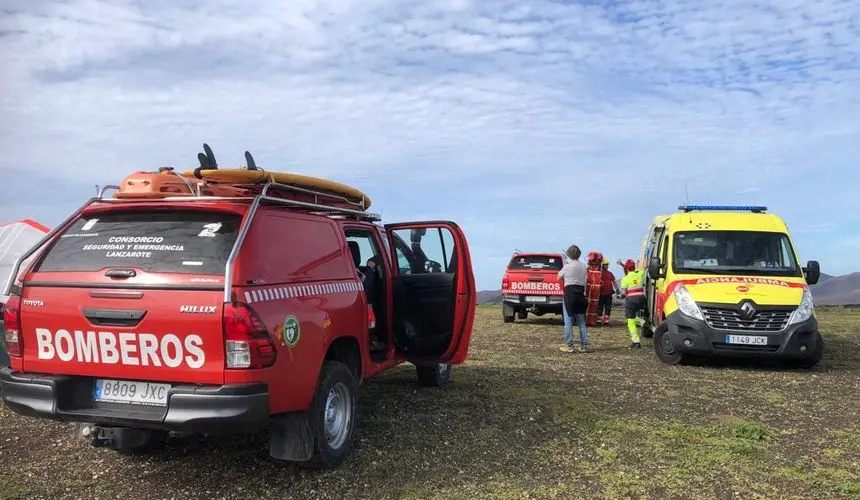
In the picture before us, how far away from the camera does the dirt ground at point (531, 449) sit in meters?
4.51

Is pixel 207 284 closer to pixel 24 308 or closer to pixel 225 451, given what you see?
pixel 24 308

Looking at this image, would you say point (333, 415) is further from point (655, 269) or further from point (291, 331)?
point (655, 269)

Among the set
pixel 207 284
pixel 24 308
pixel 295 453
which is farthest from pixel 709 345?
pixel 24 308

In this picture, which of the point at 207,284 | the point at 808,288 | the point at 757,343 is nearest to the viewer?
the point at 207,284

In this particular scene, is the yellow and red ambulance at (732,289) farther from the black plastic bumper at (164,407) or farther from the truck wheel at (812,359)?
the black plastic bumper at (164,407)

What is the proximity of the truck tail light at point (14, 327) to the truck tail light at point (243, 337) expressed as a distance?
1.51m

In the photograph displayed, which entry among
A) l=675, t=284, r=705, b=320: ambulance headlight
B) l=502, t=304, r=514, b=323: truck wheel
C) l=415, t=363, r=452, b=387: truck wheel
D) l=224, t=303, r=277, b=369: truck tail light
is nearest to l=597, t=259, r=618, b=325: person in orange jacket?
l=502, t=304, r=514, b=323: truck wheel

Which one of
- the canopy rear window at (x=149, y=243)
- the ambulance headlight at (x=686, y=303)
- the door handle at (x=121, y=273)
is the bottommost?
the ambulance headlight at (x=686, y=303)

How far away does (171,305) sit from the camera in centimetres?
385

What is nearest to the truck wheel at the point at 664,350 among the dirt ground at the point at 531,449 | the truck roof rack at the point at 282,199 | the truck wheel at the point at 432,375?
the dirt ground at the point at 531,449

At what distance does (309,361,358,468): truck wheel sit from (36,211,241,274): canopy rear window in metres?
1.21

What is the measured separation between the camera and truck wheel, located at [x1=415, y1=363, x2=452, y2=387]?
7.38 m

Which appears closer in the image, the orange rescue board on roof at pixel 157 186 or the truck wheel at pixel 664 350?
the orange rescue board on roof at pixel 157 186

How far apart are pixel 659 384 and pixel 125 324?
20.6 ft
